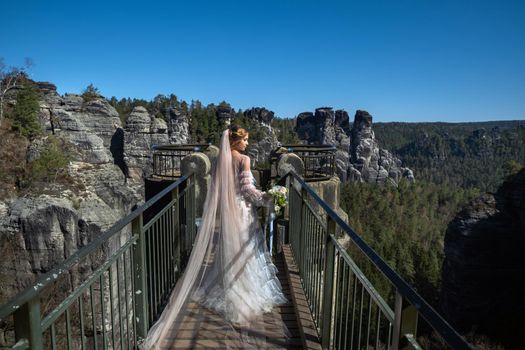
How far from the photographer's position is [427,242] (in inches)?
2297

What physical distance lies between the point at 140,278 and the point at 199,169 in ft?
12.5

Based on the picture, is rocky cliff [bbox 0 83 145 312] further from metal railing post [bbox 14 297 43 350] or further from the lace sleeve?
metal railing post [bbox 14 297 43 350]

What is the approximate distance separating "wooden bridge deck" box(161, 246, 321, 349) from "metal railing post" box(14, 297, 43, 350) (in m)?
2.07

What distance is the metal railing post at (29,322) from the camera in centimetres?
135

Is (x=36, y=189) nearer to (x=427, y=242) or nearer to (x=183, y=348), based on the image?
(x=183, y=348)

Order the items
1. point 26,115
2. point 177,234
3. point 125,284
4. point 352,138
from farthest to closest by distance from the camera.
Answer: point 352,138 < point 26,115 < point 177,234 < point 125,284

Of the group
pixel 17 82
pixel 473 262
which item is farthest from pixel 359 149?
pixel 17 82

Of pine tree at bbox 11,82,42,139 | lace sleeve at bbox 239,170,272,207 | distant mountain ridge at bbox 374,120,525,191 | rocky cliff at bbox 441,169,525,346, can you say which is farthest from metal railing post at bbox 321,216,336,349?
distant mountain ridge at bbox 374,120,525,191

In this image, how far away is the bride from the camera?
3.69 m

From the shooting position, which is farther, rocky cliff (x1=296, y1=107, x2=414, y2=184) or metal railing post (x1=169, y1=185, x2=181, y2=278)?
rocky cliff (x1=296, y1=107, x2=414, y2=184)

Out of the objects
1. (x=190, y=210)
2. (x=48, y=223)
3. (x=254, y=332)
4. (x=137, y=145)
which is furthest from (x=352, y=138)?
(x=254, y=332)

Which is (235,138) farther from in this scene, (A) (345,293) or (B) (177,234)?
(A) (345,293)

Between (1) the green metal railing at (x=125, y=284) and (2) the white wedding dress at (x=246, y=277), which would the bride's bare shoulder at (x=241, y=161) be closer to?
(2) the white wedding dress at (x=246, y=277)

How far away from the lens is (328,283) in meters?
2.96
